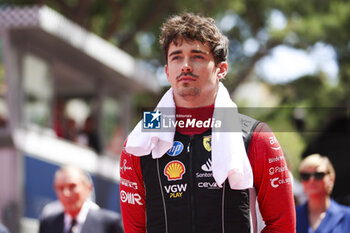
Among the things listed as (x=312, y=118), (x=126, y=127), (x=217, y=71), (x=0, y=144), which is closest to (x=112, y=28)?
(x=126, y=127)

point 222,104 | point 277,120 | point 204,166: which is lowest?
point 204,166

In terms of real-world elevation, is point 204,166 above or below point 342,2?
below

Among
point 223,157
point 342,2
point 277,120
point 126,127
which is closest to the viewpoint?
point 223,157

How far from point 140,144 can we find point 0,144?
819 cm

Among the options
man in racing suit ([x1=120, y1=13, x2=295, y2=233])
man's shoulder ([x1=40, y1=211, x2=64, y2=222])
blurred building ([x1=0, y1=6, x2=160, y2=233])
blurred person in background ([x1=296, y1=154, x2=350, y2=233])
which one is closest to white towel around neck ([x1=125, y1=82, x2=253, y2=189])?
Answer: man in racing suit ([x1=120, y1=13, x2=295, y2=233])

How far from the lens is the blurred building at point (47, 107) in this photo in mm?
10758

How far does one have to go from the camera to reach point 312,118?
84.7ft

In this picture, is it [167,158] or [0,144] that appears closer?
[167,158]

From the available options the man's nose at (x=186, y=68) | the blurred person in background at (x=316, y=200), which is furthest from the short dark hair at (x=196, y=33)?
the blurred person in background at (x=316, y=200)

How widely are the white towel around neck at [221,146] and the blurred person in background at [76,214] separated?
9.55ft

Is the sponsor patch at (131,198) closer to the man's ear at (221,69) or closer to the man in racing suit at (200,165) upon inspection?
the man in racing suit at (200,165)

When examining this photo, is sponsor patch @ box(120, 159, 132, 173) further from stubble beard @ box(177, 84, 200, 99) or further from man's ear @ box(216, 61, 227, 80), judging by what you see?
man's ear @ box(216, 61, 227, 80)

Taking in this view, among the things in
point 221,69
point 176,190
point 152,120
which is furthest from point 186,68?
point 176,190

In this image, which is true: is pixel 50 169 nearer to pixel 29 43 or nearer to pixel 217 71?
pixel 29 43
